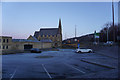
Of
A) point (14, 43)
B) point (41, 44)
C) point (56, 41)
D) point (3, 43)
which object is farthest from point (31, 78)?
point (56, 41)

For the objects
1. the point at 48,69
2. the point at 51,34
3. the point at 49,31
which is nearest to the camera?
the point at 48,69

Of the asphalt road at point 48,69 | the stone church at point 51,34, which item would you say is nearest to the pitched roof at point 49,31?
the stone church at point 51,34

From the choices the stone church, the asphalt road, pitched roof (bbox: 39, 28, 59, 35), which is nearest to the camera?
the asphalt road

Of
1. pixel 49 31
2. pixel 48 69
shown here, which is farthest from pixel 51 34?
pixel 48 69

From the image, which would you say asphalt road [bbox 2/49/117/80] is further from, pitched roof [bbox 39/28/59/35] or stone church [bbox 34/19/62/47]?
pitched roof [bbox 39/28/59/35]

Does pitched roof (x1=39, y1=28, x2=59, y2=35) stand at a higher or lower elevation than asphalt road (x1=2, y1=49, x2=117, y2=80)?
higher

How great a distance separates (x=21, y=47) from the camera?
53906 mm

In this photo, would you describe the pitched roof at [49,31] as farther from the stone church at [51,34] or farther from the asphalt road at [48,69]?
the asphalt road at [48,69]

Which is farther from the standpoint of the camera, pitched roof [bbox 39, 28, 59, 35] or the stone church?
pitched roof [bbox 39, 28, 59, 35]

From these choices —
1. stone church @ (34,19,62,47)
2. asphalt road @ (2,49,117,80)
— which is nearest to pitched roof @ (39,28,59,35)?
stone church @ (34,19,62,47)

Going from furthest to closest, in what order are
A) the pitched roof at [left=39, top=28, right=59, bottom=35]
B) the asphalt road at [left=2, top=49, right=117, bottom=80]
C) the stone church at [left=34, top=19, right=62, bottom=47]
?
the pitched roof at [left=39, top=28, right=59, bottom=35], the stone church at [left=34, top=19, right=62, bottom=47], the asphalt road at [left=2, top=49, right=117, bottom=80]

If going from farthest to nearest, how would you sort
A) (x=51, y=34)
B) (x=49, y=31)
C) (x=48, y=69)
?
(x=49, y=31) → (x=51, y=34) → (x=48, y=69)

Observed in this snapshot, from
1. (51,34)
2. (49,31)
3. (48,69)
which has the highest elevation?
(49,31)

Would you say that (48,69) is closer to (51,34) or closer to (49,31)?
(51,34)
